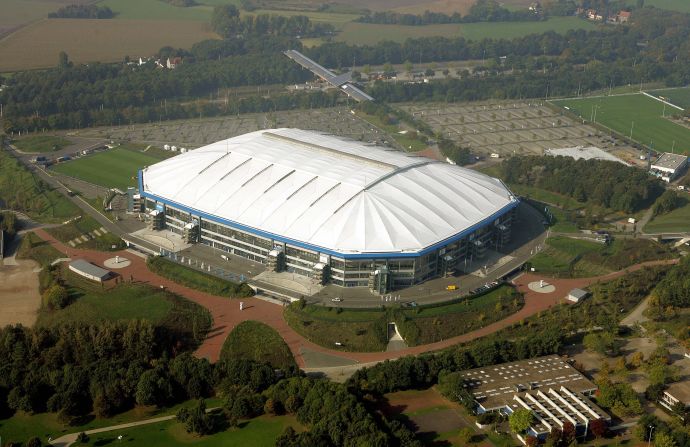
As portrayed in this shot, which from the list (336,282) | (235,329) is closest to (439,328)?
(336,282)

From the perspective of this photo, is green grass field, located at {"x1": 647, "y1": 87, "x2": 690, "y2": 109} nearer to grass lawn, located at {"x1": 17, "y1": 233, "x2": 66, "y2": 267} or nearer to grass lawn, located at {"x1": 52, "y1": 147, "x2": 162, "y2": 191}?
grass lawn, located at {"x1": 52, "y1": 147, "x2": 162, "y2": 191}

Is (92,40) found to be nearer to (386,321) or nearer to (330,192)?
(330,192)

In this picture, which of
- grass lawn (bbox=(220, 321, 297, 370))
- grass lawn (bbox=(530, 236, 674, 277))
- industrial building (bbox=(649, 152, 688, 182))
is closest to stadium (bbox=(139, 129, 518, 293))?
grass lawn (bbox=(530, 236, 674, 277))

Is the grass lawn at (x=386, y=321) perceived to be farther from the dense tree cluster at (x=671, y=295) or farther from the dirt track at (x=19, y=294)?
the dirt track at (x=19, y=294)

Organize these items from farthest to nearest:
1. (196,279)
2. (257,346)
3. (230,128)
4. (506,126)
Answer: (506,126)
(230,128)
(196,279)
(257,346)

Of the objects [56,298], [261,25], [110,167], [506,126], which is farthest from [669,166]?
[261,25]

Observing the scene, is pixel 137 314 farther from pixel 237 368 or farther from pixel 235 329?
pixel 237 368
